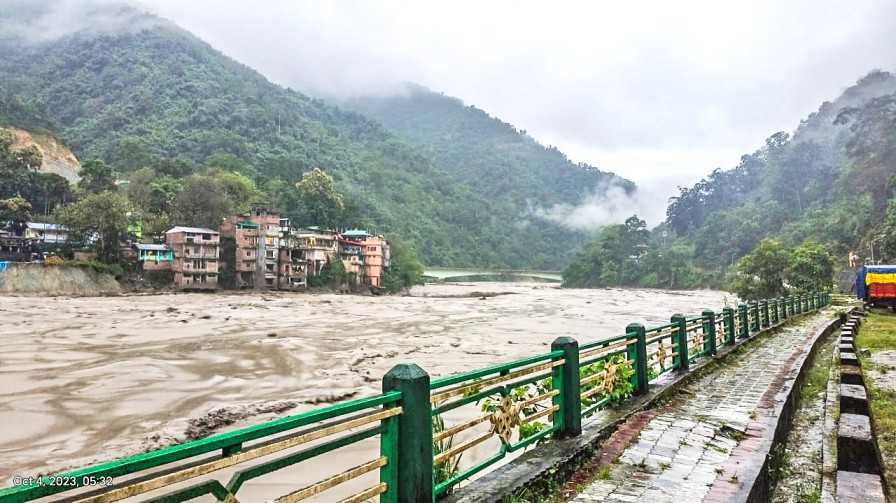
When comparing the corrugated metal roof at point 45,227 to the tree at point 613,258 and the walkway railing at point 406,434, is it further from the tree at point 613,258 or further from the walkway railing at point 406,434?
the tree at point 613,258

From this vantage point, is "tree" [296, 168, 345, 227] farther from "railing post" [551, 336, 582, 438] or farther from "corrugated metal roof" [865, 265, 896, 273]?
"railing post" [551, 336, 582, 438]

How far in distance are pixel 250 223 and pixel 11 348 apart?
118 ft

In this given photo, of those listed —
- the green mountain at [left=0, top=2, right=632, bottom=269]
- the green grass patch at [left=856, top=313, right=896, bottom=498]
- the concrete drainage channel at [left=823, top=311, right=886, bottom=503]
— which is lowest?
the green grass patch at [left=856, top=313, right=896, bottom=498]

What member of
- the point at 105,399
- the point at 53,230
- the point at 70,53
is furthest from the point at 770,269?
the point at 70,53

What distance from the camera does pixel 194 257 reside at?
49.4 meters

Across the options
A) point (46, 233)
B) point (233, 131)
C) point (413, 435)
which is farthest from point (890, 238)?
point (233, 131)

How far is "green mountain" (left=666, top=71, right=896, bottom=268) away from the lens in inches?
2879

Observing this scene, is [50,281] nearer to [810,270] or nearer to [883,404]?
[883,404]

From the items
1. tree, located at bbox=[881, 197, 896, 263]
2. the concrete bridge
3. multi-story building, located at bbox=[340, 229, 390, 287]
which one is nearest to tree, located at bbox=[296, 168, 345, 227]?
multi-story building, located at bbox=[340, 229, 390, 287]

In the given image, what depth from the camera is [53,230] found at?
157 feet

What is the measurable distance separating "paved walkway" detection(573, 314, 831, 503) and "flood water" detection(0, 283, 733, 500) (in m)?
7.88

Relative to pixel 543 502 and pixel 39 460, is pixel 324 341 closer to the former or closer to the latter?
pixel 39 460

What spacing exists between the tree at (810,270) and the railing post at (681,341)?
39656 mm

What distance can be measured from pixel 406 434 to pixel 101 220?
5270 centimetres
